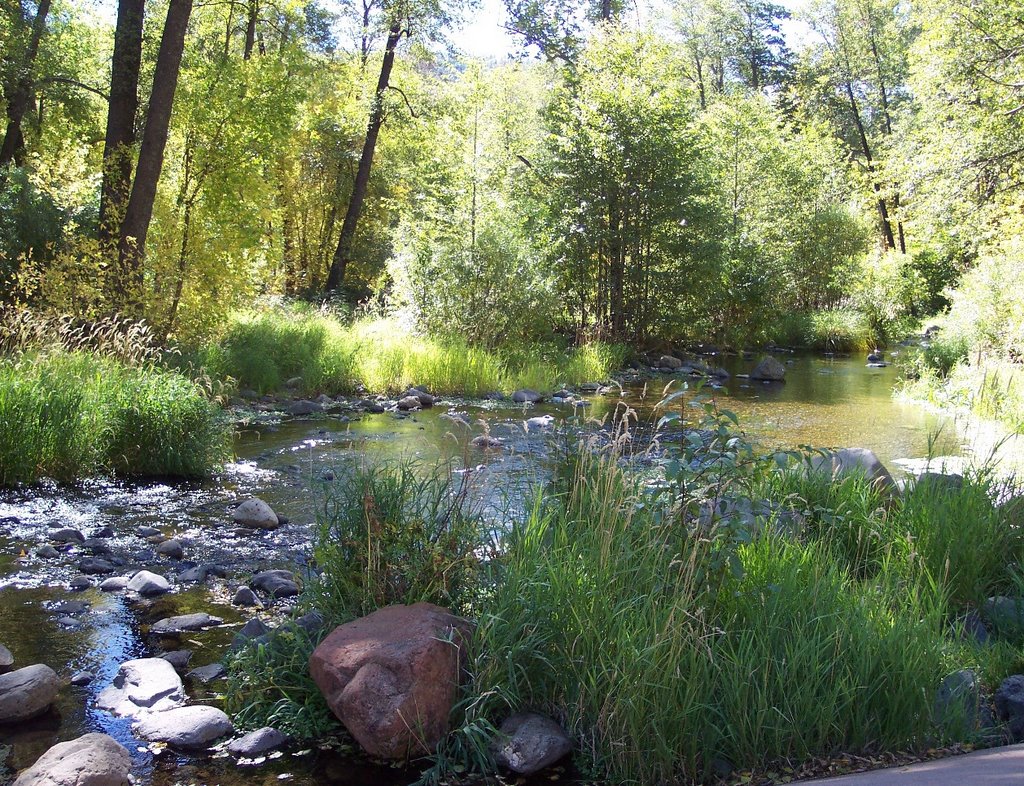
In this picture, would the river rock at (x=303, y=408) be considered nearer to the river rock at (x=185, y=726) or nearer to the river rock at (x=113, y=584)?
the river rock at (x=113, y=584)

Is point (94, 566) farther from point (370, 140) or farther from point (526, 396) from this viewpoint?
point (370, 140)

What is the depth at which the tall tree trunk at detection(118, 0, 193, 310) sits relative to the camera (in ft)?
40.9

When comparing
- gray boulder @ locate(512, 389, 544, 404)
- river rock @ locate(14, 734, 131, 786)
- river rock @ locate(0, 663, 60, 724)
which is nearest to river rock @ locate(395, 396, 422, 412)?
gray boulder @ locate(512, 389, 544, 404)

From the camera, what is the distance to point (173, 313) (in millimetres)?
13359

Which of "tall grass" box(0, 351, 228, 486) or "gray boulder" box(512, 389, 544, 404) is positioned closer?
"tall grass" box(0, 351, 228, 486)

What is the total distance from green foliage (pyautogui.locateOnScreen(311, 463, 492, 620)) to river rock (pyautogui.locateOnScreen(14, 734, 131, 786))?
1.25 metres

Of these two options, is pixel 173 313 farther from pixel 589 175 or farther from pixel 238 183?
pixel 589 175

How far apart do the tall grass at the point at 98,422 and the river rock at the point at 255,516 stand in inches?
68.7

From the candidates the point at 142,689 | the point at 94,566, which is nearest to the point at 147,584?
the point at 94,566

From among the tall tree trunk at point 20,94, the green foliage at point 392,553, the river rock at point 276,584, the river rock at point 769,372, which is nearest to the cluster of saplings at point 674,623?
the green foliage at point 392,553

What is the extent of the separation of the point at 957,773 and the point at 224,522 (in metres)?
5.79

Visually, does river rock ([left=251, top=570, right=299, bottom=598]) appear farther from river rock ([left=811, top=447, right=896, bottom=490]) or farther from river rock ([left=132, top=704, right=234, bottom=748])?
river rock ([left=811, top=447, right=896, bottom=490])

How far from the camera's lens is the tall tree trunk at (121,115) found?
13.2m

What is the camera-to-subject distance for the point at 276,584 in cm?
564
